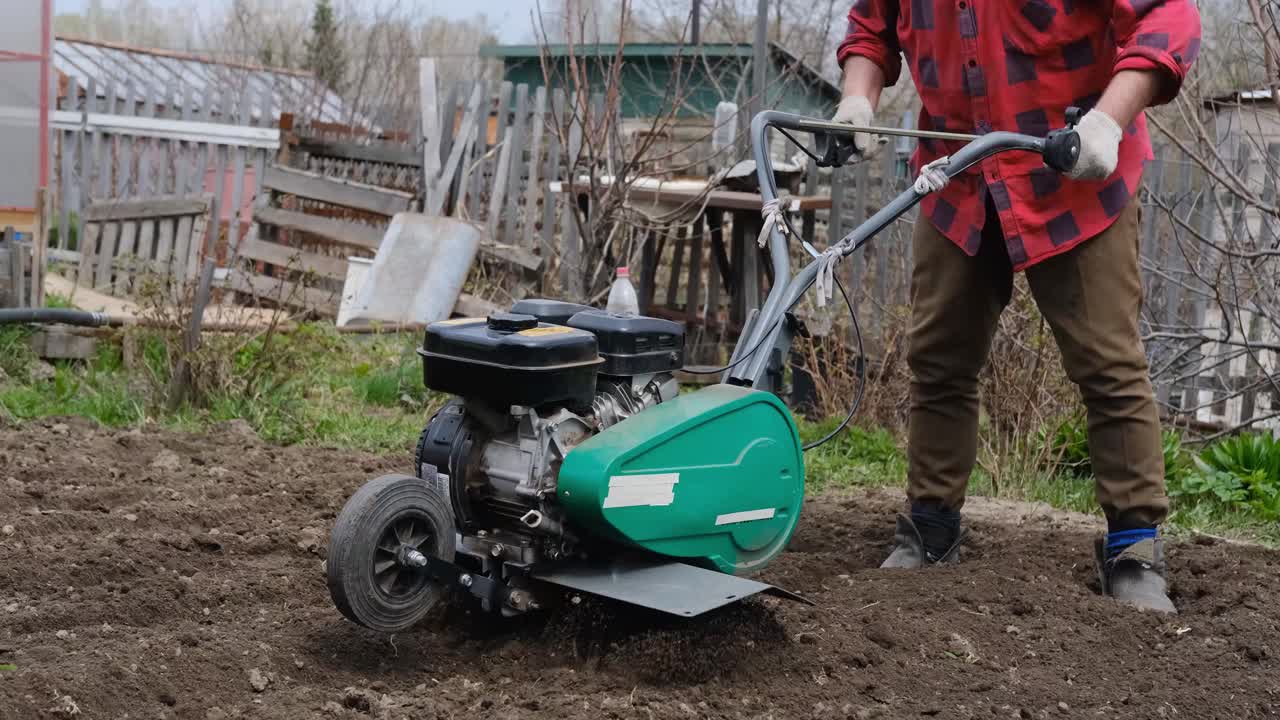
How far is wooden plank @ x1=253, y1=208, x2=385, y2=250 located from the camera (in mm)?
8703

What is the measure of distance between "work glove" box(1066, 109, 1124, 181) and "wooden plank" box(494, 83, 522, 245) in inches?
234

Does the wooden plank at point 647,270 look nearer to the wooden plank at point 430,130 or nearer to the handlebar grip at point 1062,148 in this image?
the wooden plank at point 430,130

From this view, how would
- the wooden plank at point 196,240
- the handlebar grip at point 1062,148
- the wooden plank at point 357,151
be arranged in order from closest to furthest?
the handlebar grip at point 1062,148 → the wooden plank at point 196,240 → the wooden plank at point 357,151

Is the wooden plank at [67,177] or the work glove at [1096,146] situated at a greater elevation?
the work glove at [1096,146]

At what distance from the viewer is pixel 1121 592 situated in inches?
123

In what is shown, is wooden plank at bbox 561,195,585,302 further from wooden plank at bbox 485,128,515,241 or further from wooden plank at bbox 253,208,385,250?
wooden plank at bbox 253,208,385,250

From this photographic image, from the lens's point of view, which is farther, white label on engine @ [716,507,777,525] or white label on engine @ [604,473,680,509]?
white label on engine @ [716,507,777,525]

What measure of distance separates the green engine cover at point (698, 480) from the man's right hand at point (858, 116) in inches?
33.9

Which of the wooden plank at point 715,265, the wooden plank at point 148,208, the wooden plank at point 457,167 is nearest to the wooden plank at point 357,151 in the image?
the wooden plank at point 457,167

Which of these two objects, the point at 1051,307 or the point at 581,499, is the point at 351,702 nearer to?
the point at 581,499

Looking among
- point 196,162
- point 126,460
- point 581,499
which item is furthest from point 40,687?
point 196,162

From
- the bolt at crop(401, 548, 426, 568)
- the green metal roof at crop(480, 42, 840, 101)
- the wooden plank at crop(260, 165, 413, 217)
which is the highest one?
the green metal roof at crop(480, 42, 840, 101)

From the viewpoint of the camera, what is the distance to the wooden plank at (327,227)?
8703 millimetres

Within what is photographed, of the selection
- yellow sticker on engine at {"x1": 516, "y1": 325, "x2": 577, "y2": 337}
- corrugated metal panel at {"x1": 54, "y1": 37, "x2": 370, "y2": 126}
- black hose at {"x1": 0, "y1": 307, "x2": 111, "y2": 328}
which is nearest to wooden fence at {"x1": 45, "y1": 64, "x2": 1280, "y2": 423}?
black hose at {"x1": 0, "y1": 307, "x2": 111, "y2": 328}
